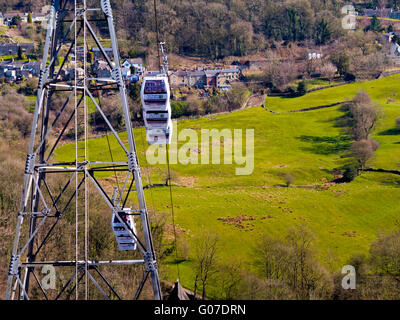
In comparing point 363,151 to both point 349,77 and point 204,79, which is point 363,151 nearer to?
point 349,77

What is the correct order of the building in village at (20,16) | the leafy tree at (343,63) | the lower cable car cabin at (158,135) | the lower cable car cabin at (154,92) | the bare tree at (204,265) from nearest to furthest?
the lower cable car cabin at (154,92), the lower cable car cabin at (158,135), the bare tree at (204,265), the leafy tree at (343,63), the building in village at (20,16)

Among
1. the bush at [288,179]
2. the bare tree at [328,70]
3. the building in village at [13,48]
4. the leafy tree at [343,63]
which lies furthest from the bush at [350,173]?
the building in village at [13,48]

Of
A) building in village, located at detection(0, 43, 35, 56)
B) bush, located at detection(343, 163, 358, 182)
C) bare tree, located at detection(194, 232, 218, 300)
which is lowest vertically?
bush, located at detection(343, 163, 358, 182)

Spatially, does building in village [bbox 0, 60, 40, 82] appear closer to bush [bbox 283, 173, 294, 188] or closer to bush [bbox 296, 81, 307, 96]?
bush [bbox 296, 81, 307, 96]

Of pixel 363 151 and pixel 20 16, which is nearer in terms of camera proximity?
pixel 363 151

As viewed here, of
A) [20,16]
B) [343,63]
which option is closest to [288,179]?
[343,63]

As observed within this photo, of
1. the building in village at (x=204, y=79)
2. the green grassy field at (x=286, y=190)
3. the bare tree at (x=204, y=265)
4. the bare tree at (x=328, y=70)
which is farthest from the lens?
the bare tree at (x=328, y=70)

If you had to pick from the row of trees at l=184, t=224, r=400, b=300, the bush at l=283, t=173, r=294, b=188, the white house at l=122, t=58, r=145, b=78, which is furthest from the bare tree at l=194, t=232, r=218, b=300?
the white house at l=122, t=58, r=145, b=78

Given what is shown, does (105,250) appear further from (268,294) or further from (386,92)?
(386,92)

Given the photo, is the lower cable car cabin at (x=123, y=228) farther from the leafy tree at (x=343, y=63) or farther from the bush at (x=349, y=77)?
the leafy tree at (x=343, y=63)
